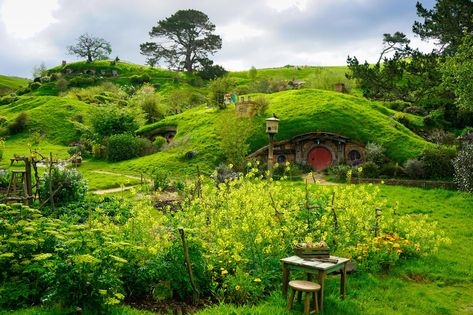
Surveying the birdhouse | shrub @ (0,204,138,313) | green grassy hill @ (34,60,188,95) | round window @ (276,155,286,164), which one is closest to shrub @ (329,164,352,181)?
round window @ (276,155,286,164)

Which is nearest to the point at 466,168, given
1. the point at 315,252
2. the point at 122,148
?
the point at 315,252

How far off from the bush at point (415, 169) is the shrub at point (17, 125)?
40.1 meters

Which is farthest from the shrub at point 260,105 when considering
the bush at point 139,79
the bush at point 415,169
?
the bush at point 139,79

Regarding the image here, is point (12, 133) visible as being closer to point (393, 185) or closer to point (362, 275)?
point (393, 185)

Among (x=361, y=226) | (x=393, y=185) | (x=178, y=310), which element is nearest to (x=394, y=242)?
(x=361, y=226)

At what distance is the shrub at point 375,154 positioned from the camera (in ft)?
96.2

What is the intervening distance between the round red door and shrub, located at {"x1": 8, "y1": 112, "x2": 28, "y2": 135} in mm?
33010

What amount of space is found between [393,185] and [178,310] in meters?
21.2

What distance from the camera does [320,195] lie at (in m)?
13.2

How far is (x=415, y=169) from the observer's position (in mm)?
26922

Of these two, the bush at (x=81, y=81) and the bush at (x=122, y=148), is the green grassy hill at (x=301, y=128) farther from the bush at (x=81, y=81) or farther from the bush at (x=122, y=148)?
the bush at (x=81, y=81)

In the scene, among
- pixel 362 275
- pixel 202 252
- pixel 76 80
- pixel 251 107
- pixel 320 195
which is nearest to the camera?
pixel 202 252

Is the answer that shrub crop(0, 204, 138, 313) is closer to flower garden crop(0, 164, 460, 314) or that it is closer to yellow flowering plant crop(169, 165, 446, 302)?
flower garden crop(0, 164, 460, 314)

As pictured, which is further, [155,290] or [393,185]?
[393,185]
